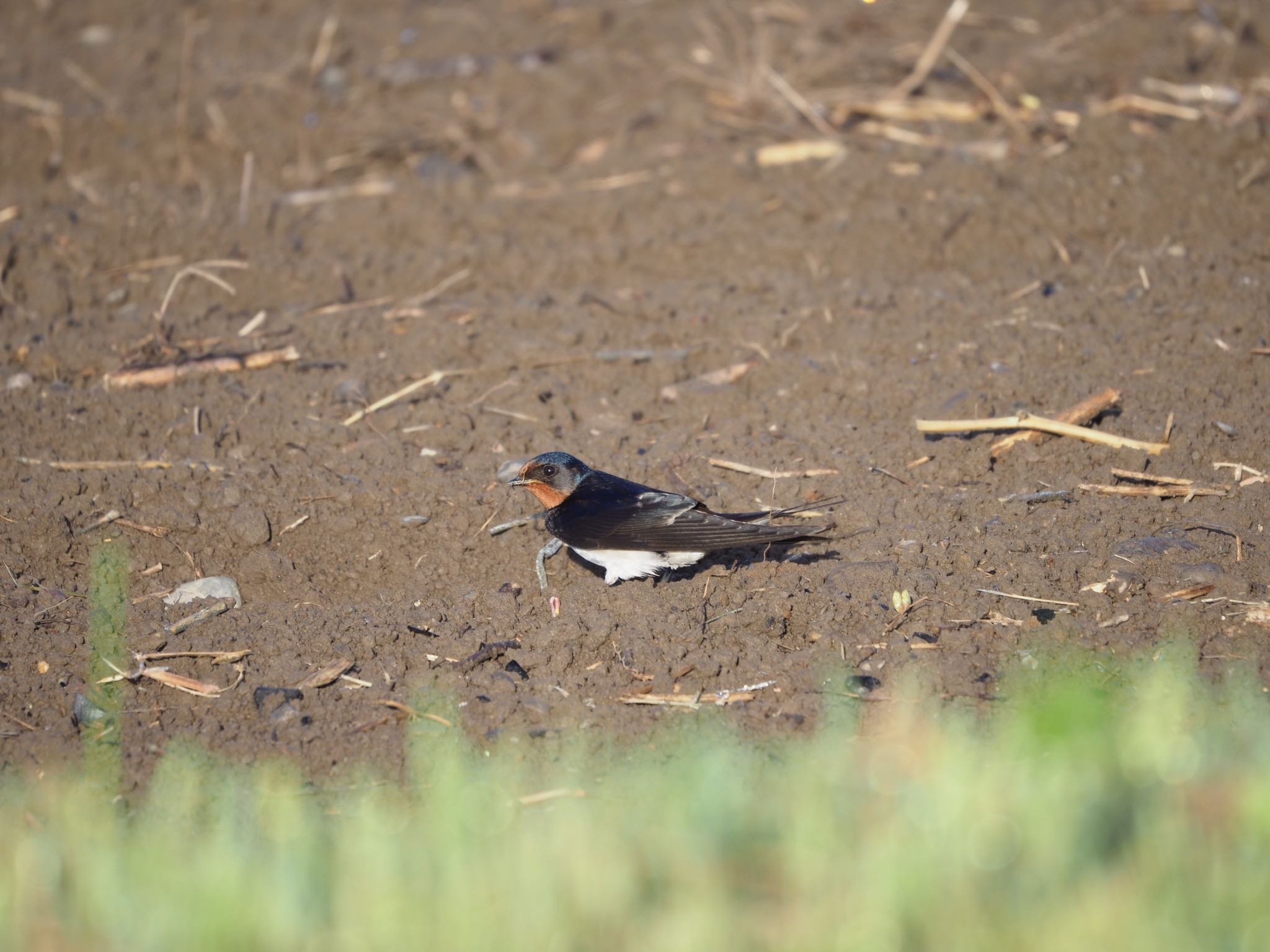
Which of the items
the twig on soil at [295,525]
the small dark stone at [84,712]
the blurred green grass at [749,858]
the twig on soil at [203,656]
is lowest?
the twig on soil at [295,525]

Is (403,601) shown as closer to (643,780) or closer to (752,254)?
(643,780)

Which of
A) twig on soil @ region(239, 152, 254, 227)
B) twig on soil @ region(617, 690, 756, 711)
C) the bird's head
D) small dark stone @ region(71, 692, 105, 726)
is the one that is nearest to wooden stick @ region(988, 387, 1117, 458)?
the bird's head

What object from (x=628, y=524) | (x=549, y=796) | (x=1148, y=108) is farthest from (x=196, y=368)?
(x=1148, y=108)

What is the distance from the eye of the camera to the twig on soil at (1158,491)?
5250 millimetres

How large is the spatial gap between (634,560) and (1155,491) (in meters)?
2.13

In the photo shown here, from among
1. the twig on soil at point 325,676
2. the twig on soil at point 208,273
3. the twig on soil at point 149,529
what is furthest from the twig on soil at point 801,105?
the twig on soil at point 325,676

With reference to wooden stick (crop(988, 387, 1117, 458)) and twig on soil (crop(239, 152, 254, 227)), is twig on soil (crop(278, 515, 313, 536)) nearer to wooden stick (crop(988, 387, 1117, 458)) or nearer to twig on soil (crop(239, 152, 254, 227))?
wooden stick (crop(988, 387, 1117, 458))

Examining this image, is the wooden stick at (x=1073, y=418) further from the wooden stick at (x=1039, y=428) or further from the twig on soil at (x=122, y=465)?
the twig on soil at (x=122, y=465)

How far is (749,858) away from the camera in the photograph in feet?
9.66

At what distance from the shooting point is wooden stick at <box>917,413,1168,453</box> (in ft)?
18.3

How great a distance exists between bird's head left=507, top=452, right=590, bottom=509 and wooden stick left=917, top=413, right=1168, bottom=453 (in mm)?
1637

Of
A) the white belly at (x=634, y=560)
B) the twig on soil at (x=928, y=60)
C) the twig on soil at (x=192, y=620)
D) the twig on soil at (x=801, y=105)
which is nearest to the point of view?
the twig on soil at (x=192, y=620)

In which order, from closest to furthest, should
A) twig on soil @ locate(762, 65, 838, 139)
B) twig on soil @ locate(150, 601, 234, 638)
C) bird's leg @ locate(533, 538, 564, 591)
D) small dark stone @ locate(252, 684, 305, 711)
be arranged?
small dark stone @ locate(252, 684, 305, 711)
twig on soil @ locate(150, 601, 234, 638)
bird's leg @ locate(533, 538, 564, 591)
twig on soil @ locate(762, 65, 838, 139)

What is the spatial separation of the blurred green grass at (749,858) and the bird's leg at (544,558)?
154 cm
